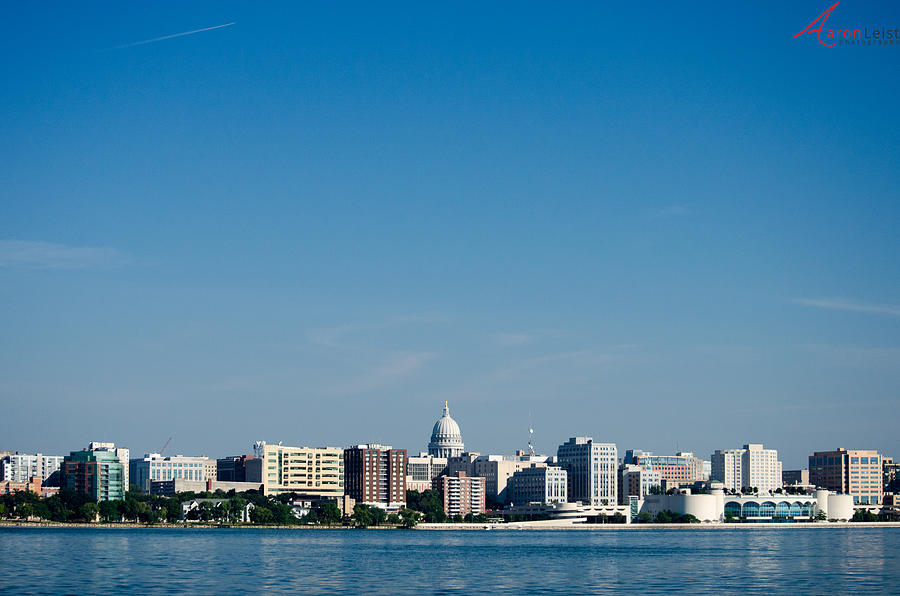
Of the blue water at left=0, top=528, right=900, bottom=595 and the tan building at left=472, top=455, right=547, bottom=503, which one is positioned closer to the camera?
the blue water at left=0, top=528, right=900, bottom=595

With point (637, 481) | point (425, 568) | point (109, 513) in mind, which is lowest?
point (109, 513)

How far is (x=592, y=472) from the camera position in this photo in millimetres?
182625

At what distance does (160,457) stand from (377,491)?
47.6 m

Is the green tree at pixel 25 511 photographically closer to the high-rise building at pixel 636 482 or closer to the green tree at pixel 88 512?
the green tree at pixel 88 512

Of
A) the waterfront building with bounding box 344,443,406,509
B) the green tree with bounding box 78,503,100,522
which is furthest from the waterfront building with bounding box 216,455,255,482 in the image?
the green tree with bounding box 78,503,100,522

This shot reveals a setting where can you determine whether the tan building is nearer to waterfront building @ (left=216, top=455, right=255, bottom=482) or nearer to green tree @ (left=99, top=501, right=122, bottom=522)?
waterfront building @ (left=216, top=455, right=255, bottom=482)

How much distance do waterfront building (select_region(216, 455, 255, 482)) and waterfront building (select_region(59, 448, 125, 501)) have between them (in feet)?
120

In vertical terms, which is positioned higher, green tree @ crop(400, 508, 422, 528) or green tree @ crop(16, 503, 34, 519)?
green tree @ crop(16, 503, 34, 519)

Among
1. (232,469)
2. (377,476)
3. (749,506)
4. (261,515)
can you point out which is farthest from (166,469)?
(749,506)

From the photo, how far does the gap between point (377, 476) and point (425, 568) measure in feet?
304

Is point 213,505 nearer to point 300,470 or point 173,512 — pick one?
point 173,512

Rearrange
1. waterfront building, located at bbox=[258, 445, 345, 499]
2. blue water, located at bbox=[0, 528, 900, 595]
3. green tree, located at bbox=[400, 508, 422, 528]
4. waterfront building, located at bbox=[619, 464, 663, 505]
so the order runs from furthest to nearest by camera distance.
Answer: waterfront building, located at bbox=[619, 464, 663, 505]
waterfront building, located at bbox=[258, 445, 345, 499]
green tree, located at bbox=[400, 508, 422, 528]
blue water, located at bbox=[0, 528, 900, 595]

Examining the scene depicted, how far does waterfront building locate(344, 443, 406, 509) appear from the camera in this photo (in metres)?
152

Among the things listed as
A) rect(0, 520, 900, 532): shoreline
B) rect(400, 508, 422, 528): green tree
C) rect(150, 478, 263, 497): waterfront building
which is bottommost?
rect(0, 520, 900, 532): shoreline
